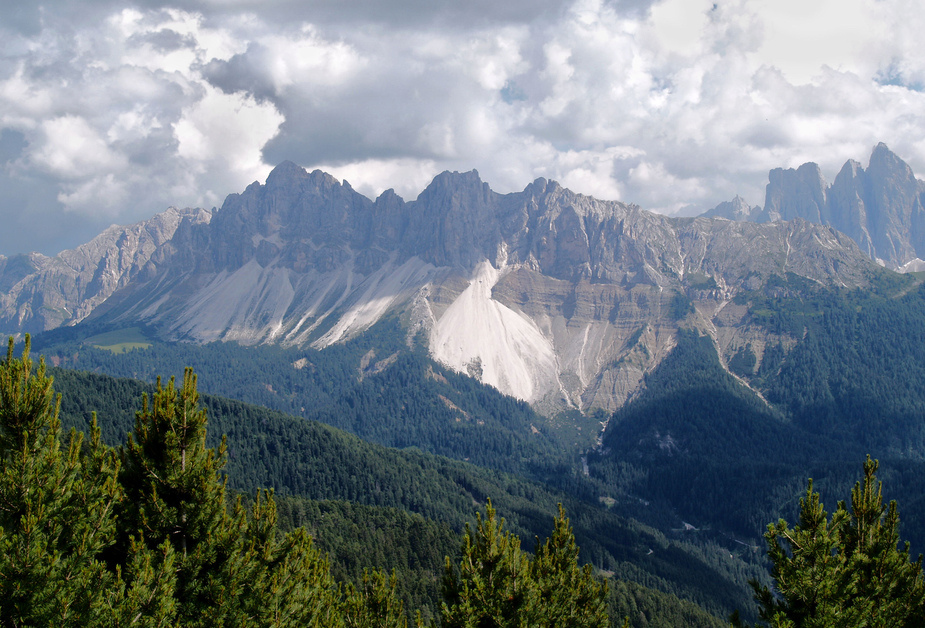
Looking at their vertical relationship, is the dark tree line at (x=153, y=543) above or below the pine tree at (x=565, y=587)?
above

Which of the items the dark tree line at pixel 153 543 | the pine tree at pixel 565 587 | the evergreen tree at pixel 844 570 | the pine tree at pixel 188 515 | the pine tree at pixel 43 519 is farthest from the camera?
the pine tree at pixel 565 587

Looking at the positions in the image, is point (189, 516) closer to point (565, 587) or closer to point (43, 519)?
point (43, 519)

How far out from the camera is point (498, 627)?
24.0 m

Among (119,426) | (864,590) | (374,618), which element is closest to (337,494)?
(119,426)

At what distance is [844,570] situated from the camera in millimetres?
23578

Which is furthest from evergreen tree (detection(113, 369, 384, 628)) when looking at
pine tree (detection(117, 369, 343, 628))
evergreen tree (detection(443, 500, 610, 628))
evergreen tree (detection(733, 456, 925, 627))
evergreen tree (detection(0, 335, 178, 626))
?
evergreen tree (detection(733, 456, 925, 627))

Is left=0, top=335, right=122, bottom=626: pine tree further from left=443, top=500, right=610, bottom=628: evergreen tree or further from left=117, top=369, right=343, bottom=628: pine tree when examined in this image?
left=443, top=500, right=610, bottom=628: evergreen tree

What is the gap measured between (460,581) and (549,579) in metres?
4.97

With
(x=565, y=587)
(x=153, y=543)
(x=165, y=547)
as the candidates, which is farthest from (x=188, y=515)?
(x=565, y=587)

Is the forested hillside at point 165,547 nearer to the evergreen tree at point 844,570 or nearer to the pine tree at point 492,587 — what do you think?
the pine tree at point 492,587

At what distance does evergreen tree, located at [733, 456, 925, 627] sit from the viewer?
23094 millimetres

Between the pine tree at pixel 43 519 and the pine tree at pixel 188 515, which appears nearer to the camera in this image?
the pine tree at pixel 43 519

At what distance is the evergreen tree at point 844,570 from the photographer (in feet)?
75.8

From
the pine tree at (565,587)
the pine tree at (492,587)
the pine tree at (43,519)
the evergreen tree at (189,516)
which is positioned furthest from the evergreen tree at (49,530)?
the pine tree at (565,587)
